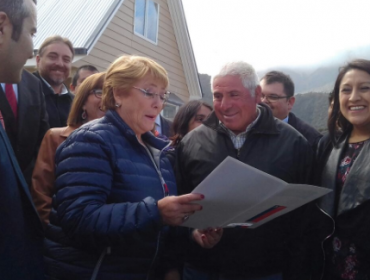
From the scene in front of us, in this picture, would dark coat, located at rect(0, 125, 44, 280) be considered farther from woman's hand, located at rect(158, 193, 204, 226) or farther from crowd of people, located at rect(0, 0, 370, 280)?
woman's hand, located at rect(158, 193, 204, 226)

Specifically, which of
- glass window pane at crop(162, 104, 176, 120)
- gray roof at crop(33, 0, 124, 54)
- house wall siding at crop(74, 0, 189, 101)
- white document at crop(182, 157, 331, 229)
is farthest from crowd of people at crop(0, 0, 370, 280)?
glass window pane at crop(162, 104, 176, 120)

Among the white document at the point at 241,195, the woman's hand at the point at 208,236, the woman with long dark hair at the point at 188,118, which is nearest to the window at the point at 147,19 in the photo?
the woman with long dark hair at the point at 188,118

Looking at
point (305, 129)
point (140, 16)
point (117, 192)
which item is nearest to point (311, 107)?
point (305, 129)

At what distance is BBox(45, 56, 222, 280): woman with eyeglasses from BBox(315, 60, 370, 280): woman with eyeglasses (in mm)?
1045

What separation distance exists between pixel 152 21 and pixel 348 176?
442 inches

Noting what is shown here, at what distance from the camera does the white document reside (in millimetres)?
1760

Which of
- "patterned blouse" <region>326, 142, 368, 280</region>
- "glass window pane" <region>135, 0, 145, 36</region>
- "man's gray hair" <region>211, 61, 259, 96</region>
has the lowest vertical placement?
"patterned blouse" <region>326, 142, 368, 280</region>

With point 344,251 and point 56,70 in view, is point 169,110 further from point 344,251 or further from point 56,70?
point 344,251

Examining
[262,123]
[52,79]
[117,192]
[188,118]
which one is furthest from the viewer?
[52,79]

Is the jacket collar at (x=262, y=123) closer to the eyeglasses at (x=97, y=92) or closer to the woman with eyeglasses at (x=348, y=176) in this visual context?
the woman with eyeglasses at (x=348, y=176)

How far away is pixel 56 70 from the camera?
14.9 feet

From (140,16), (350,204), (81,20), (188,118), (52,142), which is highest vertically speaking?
(140,16)

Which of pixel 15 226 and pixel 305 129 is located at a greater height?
pixel 15 226

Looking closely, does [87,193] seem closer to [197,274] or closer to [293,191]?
[293,191]
